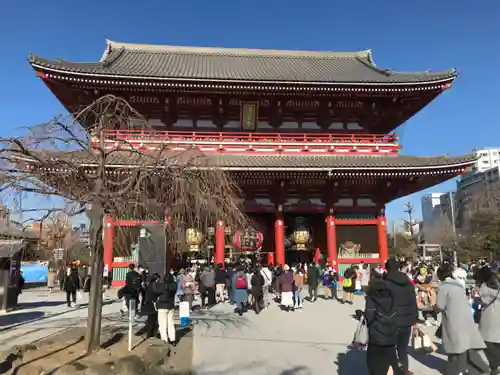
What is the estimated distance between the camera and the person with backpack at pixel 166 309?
8523 mm

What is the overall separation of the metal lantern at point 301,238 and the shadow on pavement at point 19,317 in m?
12.5

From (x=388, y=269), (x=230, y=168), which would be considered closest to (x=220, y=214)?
(x=388, y=269)

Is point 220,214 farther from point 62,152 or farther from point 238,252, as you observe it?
point 238,252

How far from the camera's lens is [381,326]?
17.0ft

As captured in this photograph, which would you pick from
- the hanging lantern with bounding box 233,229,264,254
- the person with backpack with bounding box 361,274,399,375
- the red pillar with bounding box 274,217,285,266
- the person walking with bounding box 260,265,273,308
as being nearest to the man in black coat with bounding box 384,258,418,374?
the person with backpack with bounding box 361,274,399,375

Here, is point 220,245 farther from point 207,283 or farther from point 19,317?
point 19,317

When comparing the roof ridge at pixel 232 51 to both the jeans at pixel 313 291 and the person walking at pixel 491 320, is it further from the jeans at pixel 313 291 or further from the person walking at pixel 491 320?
the person walking at pixel 491 320

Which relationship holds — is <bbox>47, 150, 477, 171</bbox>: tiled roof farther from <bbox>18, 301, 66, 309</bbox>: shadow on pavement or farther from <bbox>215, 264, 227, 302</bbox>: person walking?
<bbox>18, 301, 66, 309</bbox>: shadow on pavement

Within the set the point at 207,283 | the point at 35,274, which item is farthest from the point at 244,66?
the point at 35,274

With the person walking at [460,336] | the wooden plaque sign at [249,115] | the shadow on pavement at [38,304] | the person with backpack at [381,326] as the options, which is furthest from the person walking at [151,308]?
the wooden plaque sign at [249,115]

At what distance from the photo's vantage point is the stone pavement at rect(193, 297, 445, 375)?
716cm

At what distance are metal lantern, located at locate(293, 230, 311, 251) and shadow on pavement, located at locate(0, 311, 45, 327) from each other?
41.0 ft

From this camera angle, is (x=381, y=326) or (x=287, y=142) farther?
(x=287, y=142)

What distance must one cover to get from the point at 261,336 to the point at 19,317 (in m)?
8.94
